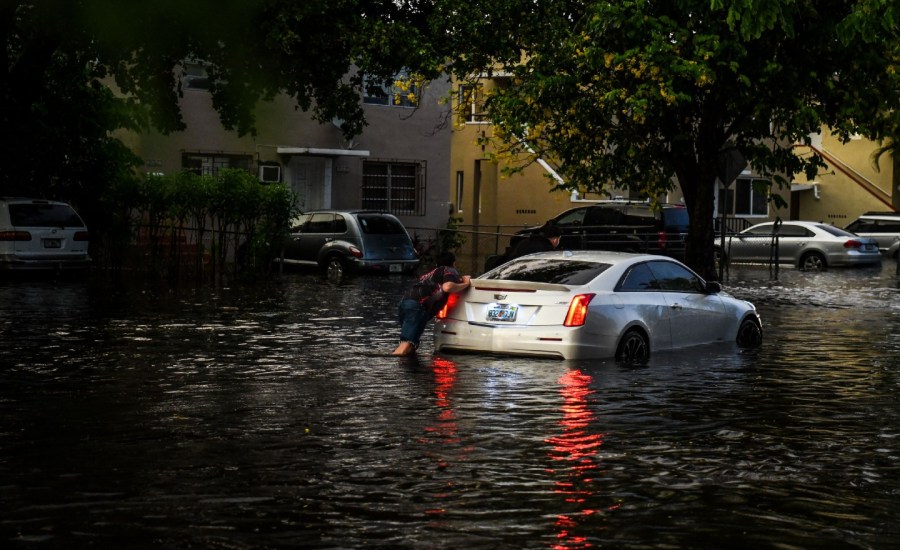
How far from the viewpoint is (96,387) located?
14.2 meters

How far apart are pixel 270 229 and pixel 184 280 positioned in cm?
257

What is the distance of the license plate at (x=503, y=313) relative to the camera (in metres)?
16.8

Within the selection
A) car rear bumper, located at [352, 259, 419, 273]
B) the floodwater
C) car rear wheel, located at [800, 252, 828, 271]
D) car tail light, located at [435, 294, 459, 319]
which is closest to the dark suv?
car rear wheel, located at [800, 252, 828, 271]

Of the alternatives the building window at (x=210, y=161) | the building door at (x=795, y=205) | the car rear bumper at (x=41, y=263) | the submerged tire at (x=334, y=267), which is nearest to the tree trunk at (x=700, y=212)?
the submerged tire at (x=334, y=267)

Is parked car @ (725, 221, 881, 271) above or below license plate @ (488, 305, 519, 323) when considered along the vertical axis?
above

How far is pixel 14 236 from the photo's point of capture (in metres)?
30.8

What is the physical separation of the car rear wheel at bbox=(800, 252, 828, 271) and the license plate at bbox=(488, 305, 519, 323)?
96.1ft

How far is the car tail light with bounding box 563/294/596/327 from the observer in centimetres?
1648

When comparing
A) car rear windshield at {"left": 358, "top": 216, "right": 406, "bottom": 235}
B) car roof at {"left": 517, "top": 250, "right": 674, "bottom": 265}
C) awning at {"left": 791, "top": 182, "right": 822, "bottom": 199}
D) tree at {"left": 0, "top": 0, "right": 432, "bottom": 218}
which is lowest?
car roof at {"left": 517, "top": 250, "right": 674, "bottom": 265}

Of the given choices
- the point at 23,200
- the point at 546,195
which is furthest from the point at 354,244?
the point at 546,195

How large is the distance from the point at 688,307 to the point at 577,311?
7.63ft

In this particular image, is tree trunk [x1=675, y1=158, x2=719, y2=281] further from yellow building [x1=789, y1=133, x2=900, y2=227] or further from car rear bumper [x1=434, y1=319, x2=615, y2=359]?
yellow building [x1=789, y1=133, x2=900, y2=227]

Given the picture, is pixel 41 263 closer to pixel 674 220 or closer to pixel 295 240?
pixel 295 240

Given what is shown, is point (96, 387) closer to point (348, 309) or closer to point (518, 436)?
point (518, 436)
